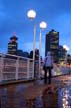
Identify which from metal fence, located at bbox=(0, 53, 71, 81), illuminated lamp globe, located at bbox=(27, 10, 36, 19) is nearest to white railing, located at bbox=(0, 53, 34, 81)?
metal fence, located at bbox=(0, 53, 71, 81)

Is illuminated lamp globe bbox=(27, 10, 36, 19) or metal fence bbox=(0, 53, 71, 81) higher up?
illuminated lamp globe bbox=(27, 10, 36, 19)

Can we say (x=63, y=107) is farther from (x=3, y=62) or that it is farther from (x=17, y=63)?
(x=17, y=63)

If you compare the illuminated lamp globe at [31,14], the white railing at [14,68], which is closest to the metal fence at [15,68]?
the white railing at [14,68]

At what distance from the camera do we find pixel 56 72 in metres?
42.9

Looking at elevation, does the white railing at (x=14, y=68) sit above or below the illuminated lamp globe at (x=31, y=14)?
below

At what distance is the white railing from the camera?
20.7m

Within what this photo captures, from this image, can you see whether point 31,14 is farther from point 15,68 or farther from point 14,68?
point 14,68

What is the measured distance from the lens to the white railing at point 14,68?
20.7m

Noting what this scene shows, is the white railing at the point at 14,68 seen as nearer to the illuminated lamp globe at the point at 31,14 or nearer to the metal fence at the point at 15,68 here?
the metal fence at the point at 15,68

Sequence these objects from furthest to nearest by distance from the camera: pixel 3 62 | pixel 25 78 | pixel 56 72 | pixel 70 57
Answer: pixel 70 57 → pixel 56 72 → pixel 25 78 → pixel 3 62

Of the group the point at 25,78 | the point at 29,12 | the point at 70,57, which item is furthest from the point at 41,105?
the point at 70,57

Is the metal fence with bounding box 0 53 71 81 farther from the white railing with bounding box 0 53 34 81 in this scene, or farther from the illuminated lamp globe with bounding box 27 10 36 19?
the illuminated lamp globe with bounding box 27 10 36 19

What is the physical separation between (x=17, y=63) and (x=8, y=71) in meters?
1.54

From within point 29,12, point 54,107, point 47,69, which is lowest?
point 54,107
